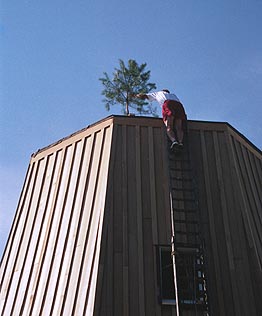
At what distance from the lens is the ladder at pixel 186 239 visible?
9070 millimetres

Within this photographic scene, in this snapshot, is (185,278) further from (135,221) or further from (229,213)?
(229,213)

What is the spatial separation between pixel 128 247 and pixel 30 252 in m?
2.40

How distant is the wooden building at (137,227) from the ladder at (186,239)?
0.07 feet

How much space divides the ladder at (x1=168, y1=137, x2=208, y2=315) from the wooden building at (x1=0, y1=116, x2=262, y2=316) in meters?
0.02

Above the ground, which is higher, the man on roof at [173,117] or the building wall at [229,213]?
the man on roof at [173,117]

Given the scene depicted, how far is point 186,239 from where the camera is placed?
32.0 ft

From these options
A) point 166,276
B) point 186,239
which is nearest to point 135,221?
point 186,239

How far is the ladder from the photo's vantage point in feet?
29.8

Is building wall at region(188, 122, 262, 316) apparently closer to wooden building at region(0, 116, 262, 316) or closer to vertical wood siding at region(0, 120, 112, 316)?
wooden building at region(0, 116, 262, 316)

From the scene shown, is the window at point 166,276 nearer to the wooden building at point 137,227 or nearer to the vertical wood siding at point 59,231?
the wooden building at point 137,227

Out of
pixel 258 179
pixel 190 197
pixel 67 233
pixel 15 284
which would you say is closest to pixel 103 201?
pixel 67 233

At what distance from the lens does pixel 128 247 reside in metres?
9.55

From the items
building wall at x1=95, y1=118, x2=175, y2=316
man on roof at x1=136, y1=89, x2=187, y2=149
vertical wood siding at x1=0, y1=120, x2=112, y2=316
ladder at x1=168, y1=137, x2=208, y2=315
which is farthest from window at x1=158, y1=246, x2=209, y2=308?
man on roof at x1=136, y1=89, x2=187, y2=149

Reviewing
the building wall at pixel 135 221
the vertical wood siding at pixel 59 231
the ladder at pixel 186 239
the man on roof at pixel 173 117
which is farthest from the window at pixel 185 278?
the man on roof at pixel 173 117
